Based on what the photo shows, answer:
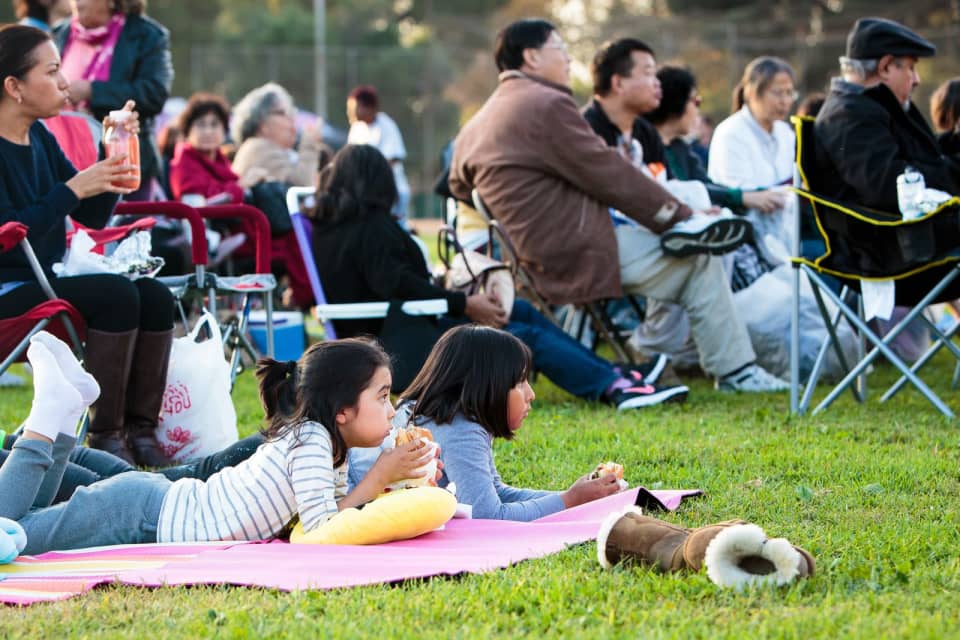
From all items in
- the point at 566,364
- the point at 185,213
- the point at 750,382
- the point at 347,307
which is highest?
the point at 185,213

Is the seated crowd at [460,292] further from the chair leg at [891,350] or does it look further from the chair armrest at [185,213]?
the chair leg at [891,350]

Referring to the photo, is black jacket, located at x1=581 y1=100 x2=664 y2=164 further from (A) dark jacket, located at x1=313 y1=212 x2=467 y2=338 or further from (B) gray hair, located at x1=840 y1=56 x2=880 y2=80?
(A) dark jacket, located at x1=313 y1=212 x2=467 y2=338

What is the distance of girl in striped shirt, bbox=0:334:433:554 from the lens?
340 centimetres

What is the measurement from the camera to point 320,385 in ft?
11.3

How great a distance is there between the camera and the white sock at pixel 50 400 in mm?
3383

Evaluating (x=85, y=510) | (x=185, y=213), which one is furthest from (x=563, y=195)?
(x=85, y=510)

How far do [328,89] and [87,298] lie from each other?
24300 millimetres

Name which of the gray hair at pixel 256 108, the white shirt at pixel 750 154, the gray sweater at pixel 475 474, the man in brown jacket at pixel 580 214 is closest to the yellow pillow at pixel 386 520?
the gray sweater at pixel 475 474

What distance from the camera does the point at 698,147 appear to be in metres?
9.18

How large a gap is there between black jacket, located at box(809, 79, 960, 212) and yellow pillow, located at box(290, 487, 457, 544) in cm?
271

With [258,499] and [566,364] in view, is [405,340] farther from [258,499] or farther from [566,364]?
[258,499]

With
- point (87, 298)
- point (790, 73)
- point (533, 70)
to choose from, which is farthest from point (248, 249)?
point (87, 298)

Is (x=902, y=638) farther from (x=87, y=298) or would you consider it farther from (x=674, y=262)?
(x=674, y=262)

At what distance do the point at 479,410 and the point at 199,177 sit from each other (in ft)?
17.0
